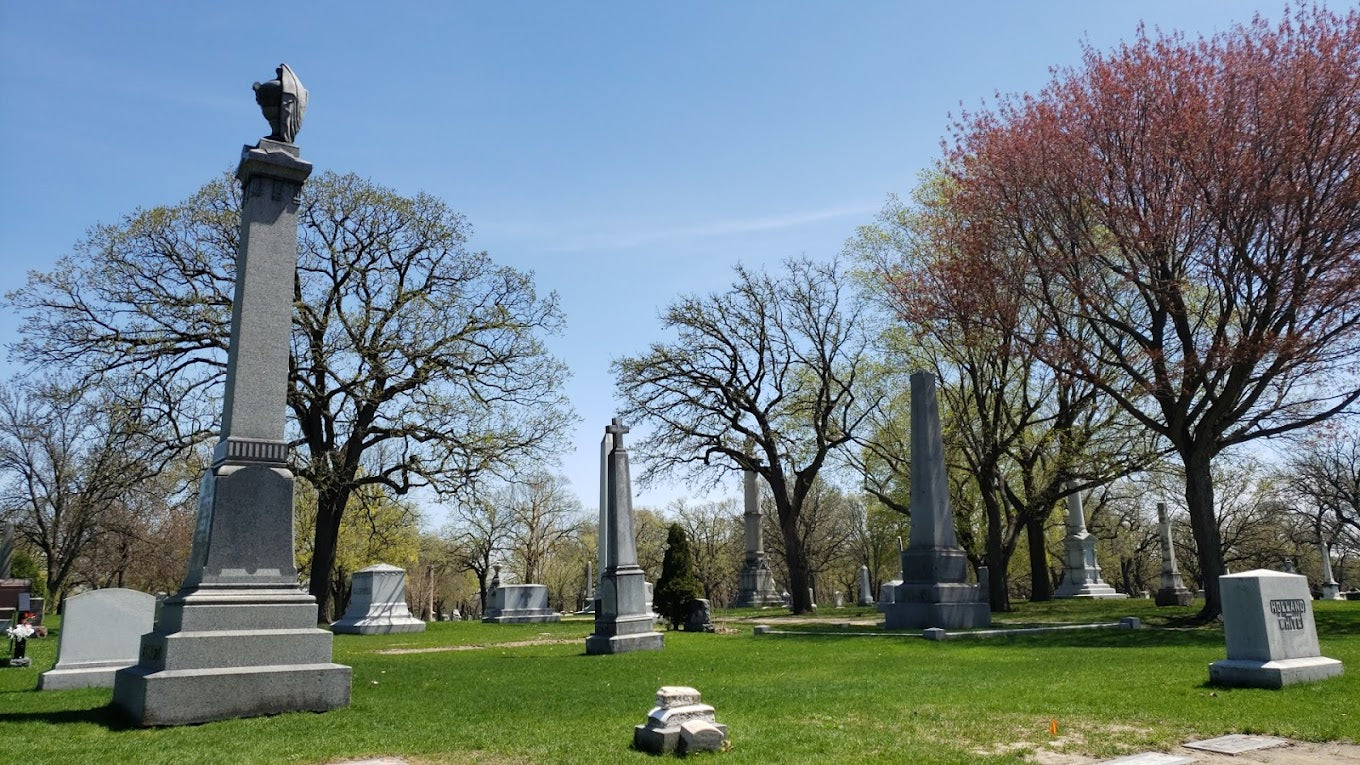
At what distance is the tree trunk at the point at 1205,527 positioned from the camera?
17.3 meters

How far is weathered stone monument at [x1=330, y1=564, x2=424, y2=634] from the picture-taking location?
76.0 feet

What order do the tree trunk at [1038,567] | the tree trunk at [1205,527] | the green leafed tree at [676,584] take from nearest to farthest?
the tree trunk at [1205,527], the green leafed tree at [676,584], the tree trunk at [1038,567]

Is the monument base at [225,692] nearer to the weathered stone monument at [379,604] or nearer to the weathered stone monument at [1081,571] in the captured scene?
the weathered stone monument at [379,604]

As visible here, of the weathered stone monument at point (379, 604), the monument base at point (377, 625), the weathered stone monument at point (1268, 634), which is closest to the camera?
the weathered stone monument at point (1268, 634)

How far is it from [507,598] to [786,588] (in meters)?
36.7

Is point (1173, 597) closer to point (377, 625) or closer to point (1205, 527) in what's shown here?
point (1205, 527)

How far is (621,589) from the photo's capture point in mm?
15531

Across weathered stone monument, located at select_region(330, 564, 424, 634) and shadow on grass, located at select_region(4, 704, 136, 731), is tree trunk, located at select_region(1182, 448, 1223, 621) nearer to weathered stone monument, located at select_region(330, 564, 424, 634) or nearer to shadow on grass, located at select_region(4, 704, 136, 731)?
shadow on grass, located at select_region(4, 704, 136, 731)

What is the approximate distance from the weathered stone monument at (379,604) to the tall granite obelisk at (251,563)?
611 inches

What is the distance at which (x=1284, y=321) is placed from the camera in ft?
54.6

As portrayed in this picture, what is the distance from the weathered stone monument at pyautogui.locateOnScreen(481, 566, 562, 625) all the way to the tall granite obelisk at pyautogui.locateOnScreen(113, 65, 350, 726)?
70.1 feet

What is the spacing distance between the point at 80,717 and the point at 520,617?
21.8m

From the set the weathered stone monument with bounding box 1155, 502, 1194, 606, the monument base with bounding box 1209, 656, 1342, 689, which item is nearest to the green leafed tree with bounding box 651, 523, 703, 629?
the monument base with bounding box 1209, 656, 1342, 689

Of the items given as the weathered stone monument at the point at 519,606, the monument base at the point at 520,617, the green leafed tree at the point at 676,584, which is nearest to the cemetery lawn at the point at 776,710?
the green leafed tree at the point at 676,584
